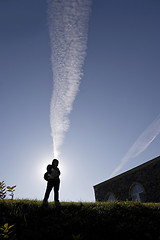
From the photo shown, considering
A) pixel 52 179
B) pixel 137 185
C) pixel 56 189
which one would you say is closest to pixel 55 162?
pixel 52 179

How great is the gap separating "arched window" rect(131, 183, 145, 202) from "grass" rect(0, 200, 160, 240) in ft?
35.5

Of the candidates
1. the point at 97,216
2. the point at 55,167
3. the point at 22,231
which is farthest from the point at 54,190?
the point at 22,231

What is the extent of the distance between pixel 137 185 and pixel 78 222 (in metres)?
13.0

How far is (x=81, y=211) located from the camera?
521 centimetres

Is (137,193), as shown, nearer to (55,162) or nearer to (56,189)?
(56,189)

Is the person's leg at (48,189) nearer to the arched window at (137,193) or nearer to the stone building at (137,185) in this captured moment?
the stone building at (137,185)

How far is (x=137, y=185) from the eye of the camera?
16016 millimetres

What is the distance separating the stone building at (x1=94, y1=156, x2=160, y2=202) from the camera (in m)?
14.6

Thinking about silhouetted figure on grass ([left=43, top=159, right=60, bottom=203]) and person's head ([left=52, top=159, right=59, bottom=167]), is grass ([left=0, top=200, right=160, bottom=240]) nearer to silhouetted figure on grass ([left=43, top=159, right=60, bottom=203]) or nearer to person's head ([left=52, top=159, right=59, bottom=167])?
silhouetted figure on grass ([left=43, top=159, right=60, bottom=203])

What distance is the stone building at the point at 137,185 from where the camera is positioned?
1457cm

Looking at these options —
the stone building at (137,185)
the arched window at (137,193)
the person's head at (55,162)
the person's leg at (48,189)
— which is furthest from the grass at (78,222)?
the arched window at (137,193)

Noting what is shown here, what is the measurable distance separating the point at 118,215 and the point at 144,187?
450 inches

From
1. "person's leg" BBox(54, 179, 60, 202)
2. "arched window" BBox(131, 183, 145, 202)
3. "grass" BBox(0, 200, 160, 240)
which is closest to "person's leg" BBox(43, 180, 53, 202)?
"person's leg" BBox(54, 179, 60, 202)

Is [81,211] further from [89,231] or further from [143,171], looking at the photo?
[143,171]
